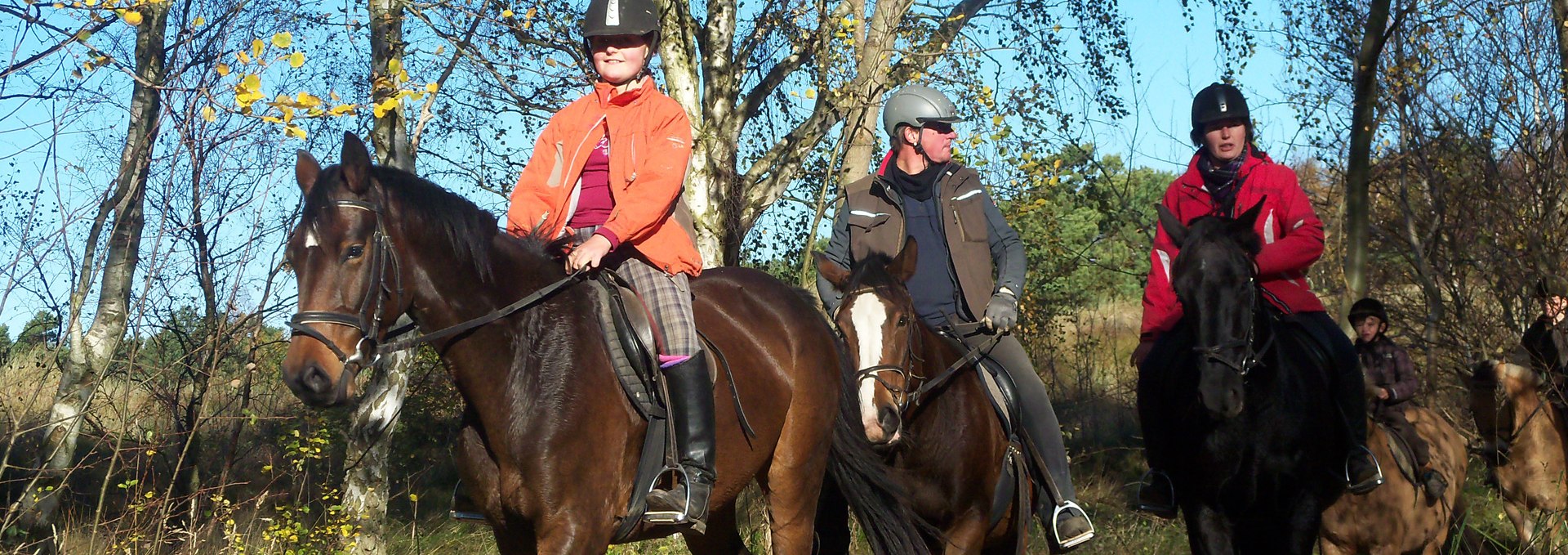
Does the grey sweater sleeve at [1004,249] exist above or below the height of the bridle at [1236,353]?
above

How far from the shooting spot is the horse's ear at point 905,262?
555 cm

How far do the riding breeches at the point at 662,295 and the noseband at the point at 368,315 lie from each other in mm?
883

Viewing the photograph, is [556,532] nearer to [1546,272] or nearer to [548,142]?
[548,142]

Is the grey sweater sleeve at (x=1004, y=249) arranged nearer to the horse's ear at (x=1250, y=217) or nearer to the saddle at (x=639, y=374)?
the horse's ear at (x=1250, y=217)

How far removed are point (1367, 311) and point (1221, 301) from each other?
13.4 ft

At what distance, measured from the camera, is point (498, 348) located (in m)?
4.12

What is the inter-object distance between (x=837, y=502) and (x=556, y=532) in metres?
2.53

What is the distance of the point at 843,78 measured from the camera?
32.0 ft

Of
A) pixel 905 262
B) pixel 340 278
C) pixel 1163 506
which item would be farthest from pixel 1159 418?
pixel 340 278

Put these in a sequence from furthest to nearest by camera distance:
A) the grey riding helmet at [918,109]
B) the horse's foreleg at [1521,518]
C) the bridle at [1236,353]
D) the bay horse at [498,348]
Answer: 1. the horse's foreleg at [1521,518]
2. the grey riding helmet at [918,109]
3. the bridle at [1236,353]
4. the bay horse at [498,348]

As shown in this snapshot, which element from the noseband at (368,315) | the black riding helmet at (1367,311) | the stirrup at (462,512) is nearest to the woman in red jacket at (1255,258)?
the black riding helmet at (1367,311)

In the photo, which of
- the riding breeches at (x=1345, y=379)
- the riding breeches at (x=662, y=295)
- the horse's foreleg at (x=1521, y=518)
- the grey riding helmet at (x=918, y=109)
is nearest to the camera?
the riding breeches at (x=662, y=295)

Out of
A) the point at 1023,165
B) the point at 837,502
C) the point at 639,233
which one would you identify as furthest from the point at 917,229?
the point at 1023,165

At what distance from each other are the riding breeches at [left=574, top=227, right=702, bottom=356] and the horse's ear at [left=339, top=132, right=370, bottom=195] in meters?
0.95
